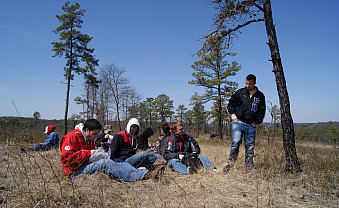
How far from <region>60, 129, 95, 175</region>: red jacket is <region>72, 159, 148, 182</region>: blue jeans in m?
0.09

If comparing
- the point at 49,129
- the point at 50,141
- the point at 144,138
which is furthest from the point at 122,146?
the point at 49,129

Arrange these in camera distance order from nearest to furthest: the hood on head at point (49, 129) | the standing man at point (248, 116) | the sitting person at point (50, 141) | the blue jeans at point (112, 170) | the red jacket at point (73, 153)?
the red jacket at point (73, 153), the blue jeans at point (112, 170), the standing man at point (248, 116), the sitting person at point (50, 141), the hood on head at point (49, 129)

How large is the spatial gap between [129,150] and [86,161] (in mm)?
1234

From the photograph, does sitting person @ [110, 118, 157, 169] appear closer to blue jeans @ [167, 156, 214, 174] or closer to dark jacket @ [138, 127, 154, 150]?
blue jeans @ [167, 156, 214, 174]

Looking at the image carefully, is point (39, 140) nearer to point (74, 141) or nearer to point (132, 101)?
point (74, 141)

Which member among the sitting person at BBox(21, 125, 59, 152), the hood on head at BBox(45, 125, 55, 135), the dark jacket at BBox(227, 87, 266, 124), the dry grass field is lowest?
the dry grass field

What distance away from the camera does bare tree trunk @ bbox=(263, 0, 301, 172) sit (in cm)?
317

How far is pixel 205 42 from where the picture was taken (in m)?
4.28

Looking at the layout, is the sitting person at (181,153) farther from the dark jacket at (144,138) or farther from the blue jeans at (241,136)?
the dark jacket at (144,138)

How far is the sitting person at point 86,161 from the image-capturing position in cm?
262

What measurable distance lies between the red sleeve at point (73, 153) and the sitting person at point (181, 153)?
64.6 inches

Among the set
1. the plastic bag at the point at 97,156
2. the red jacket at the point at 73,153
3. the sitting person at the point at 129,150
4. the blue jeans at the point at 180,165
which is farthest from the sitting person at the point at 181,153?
the red jacket at the point at 73,153

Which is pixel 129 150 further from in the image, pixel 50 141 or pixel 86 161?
pixel 50 141

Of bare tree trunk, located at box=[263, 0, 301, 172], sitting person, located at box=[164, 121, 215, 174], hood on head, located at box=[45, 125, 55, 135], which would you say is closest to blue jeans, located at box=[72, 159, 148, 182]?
sitting person, located at box=[164, 121, 215, 174]
